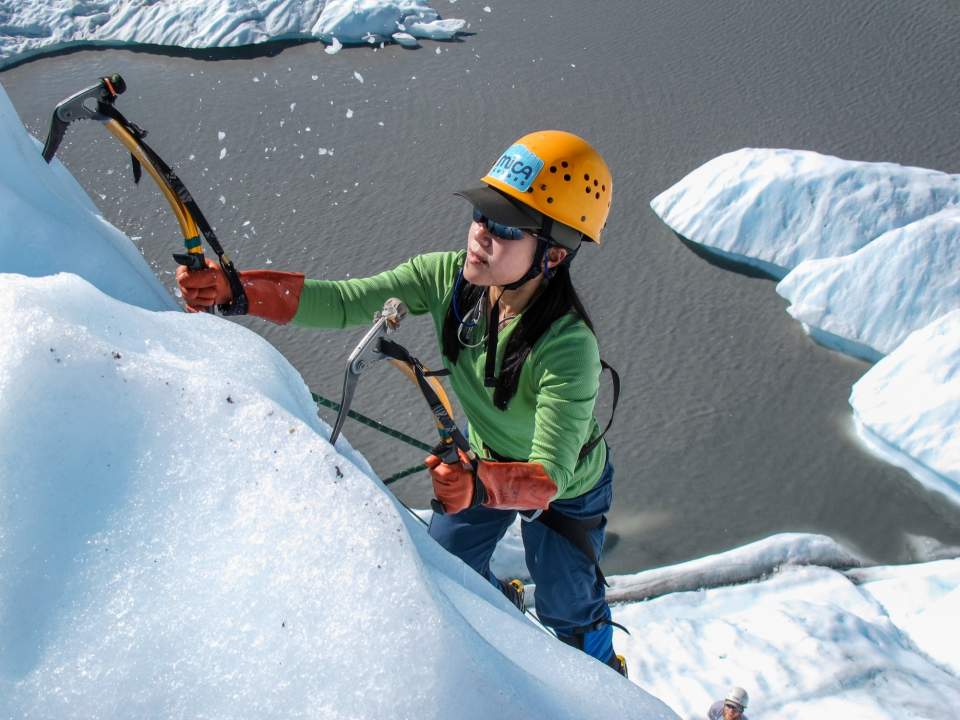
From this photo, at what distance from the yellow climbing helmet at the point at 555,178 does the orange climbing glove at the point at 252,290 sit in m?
0.41

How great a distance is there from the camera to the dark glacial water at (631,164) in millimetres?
2615

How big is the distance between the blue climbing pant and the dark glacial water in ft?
2.27

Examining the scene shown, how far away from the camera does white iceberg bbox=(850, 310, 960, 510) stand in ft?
8.47

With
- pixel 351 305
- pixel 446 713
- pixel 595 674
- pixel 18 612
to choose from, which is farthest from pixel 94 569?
pixel 351 305

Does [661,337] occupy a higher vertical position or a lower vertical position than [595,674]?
lower

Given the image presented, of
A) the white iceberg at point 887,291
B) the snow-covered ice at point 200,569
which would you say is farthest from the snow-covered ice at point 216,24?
the snow-covered ice at point 200,569

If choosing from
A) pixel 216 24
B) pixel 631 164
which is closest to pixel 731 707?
pixel 631 164

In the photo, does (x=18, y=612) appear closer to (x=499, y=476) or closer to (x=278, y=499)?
(x=278, y=499)

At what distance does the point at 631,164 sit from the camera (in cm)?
397

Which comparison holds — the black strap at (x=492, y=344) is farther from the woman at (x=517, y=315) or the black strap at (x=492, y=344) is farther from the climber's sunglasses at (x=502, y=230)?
the climber's sunglasses at (x=502, y=230)

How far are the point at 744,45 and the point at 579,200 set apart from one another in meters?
3.94

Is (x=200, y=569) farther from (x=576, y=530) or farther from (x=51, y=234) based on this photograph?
(x=576, y=530)

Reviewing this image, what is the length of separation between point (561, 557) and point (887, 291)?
6.86 feet

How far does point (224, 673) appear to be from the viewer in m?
0.71
